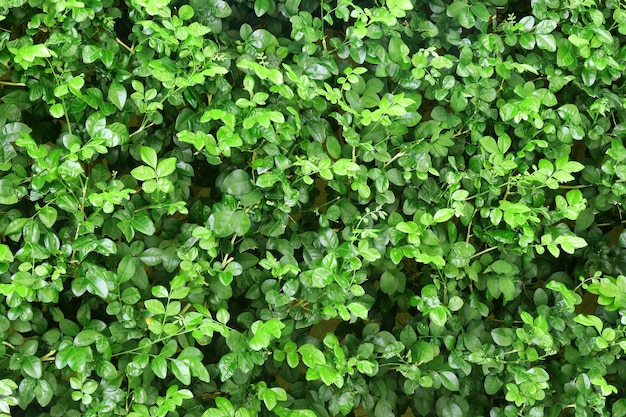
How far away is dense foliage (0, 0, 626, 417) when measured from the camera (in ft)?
4.77

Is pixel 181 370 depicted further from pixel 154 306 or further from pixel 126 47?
pixel 126 47

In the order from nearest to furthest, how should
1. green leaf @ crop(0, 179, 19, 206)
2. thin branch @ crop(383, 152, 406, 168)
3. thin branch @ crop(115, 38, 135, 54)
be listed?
green leaf @ crop(0, 179, 19, 206) < thin branch @ crop(115, 38, 135, 54) < thin branch @ crop(383, 152, 406, 168)

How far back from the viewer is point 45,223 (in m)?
1.42

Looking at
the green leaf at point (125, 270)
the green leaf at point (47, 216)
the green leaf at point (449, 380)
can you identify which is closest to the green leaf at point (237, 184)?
the green leaf at point (125, 270)

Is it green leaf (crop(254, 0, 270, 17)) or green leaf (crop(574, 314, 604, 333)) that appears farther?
green leaf (crop(574, 314, 604, 333))

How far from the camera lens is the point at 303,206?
1.80 metres

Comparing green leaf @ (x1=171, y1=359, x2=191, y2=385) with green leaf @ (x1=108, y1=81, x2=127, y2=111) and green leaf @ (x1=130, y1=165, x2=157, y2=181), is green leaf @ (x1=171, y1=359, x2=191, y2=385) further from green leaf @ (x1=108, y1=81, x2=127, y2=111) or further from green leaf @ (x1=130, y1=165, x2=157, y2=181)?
green leaf @ (x1=108, y1=81, x2=127, y2=111)

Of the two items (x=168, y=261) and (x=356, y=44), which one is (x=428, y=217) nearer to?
(x=356, y=44)

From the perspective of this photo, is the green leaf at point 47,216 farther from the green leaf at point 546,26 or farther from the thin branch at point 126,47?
the green leaf at point 546,26

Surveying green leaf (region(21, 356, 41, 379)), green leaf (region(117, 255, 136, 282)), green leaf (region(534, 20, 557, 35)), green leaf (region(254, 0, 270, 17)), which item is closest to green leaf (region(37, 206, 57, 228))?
green leaf (region(117, 255, 136, 282))

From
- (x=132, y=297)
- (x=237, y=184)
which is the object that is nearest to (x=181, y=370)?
(x=132, y=297)

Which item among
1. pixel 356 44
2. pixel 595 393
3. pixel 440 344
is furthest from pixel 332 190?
pixel 595 393

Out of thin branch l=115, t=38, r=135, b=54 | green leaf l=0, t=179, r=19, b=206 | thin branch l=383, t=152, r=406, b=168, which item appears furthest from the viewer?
thin branch l=383, t=152, r=406, b=168

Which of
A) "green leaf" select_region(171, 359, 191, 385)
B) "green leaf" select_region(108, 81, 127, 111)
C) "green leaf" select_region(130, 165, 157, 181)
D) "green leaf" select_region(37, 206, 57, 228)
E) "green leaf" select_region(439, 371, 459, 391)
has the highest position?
"green leaf" select_region(108, 81, 127, 111)
